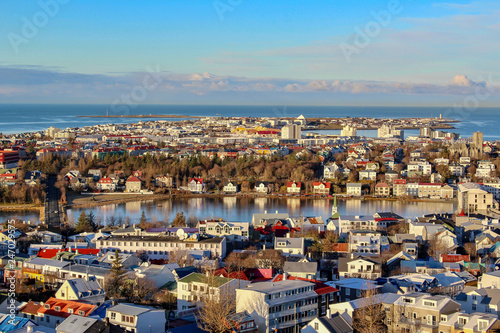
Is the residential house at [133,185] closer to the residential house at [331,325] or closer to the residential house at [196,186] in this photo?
the residential house at [196,186]

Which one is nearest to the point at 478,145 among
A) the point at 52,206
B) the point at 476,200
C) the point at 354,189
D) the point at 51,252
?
the point at 354,189

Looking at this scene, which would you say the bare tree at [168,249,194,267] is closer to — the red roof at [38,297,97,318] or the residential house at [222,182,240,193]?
the red roof at [38,297,97,318]

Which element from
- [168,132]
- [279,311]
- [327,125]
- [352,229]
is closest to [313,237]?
[352,229]

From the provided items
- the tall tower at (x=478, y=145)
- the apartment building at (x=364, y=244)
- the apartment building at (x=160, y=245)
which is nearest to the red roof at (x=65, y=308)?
the apartment building at (x=160, y=245)

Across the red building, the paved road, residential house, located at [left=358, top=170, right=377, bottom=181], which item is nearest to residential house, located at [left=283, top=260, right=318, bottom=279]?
the paved road

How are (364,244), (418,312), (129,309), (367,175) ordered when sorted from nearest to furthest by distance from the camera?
(129,309) → (418,312) → (364,244) → (367,175)

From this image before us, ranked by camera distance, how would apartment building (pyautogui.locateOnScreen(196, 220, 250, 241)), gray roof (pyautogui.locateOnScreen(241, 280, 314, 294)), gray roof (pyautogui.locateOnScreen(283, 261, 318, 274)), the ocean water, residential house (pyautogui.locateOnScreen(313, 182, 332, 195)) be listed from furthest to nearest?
the ocean water, residential house (pyautogui.locateOnScreen(313, 182, 332, 195)), apartment building (pyautogui.locateOnScreen(196, 220, 250, 241)), gray roof (pyautogui.locateOnScreen(283, 261, 318, 274)), gray roof (pyautogui.locateOnScreen(241, 280, 314, 294))

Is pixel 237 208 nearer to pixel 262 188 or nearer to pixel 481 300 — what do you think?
pixel 262 188
